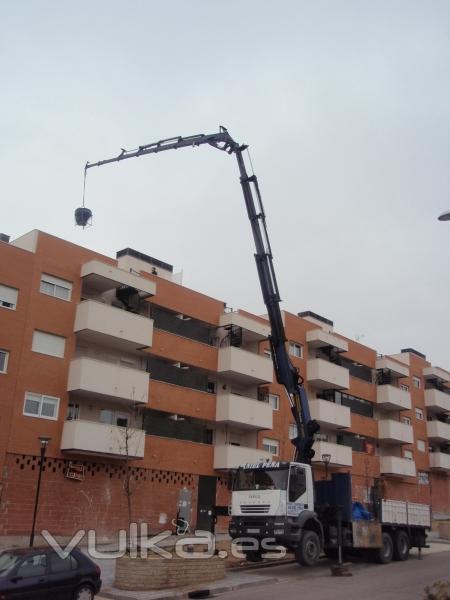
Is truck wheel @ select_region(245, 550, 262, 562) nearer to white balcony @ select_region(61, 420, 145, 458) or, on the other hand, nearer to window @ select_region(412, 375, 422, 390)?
white balcony @ select_region(61, 420, 145, 458)

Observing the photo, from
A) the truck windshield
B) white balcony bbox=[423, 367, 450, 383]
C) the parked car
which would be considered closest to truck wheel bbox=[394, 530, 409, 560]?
the truck windshield

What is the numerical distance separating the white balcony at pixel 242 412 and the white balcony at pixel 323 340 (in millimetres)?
8073

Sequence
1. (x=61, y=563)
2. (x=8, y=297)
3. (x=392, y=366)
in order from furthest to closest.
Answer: (x=392, y=366)
(x=8, y=297)
(x=61, y=563)

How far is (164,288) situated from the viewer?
3525cm

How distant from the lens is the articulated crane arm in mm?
23969

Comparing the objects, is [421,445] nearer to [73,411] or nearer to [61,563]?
[73,411]

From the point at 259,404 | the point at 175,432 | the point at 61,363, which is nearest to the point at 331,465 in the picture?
the point at 259,404

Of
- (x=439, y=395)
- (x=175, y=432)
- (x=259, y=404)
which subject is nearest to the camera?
(x=175, y=432)

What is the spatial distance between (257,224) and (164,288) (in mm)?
10797

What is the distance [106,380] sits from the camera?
2972 centimetres

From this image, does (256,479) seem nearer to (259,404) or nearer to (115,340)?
(115,340)

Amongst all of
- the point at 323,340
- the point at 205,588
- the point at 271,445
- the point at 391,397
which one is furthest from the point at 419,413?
the point at 205,588

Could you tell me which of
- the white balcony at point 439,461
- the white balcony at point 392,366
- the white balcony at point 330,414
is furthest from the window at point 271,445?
the white balcony at point 439,461

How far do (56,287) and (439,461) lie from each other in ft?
126
